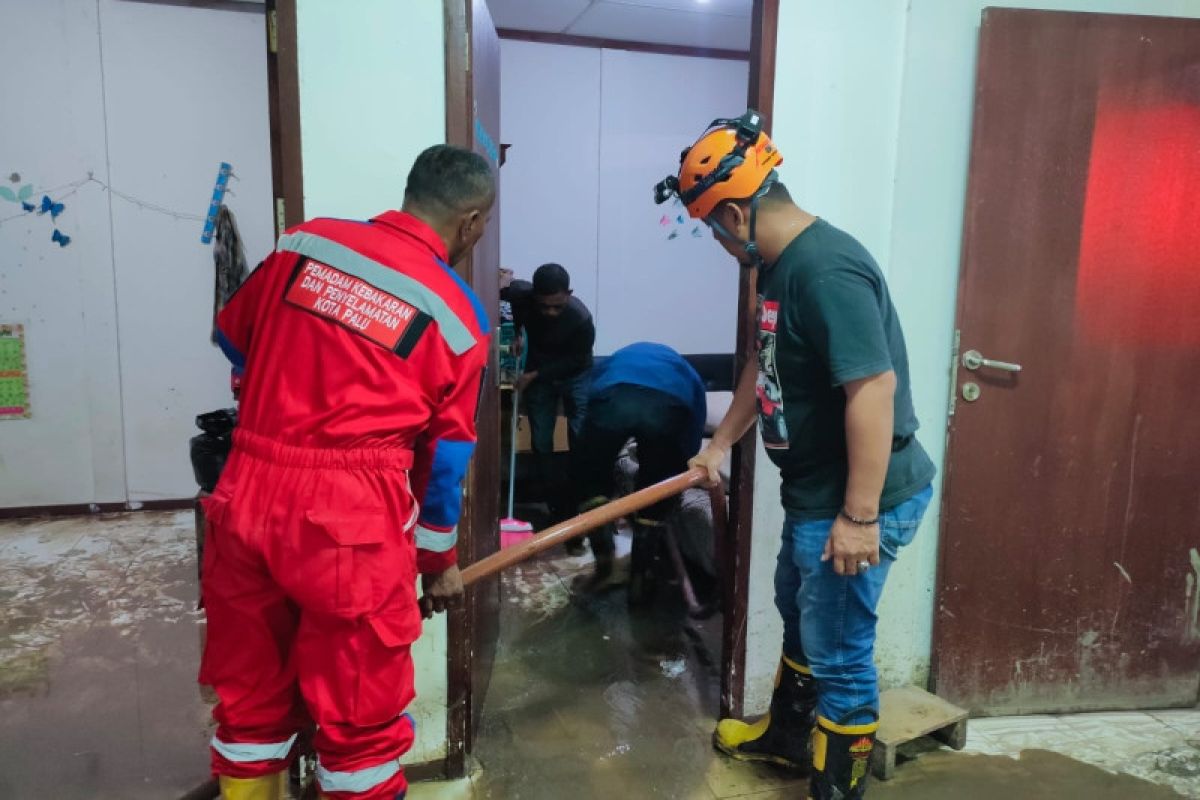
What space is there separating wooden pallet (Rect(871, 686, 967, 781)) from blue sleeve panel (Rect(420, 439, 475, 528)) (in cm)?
134

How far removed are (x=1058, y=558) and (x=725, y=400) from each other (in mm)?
2173

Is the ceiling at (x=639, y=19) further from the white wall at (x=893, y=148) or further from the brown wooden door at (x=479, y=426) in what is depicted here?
the white wall at (x=893, y=148)

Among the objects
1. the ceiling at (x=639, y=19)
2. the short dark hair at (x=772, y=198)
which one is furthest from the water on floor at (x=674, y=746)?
the ceiling at (x=639, y=19)

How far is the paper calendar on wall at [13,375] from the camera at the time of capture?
161 inches

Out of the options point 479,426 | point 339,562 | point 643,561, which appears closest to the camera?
point 339,562

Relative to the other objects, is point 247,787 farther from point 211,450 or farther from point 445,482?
point 211,450

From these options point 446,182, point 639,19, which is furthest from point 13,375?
point 639,19

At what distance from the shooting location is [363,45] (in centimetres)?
190

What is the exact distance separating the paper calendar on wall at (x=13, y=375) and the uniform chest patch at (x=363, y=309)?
11.6 ft

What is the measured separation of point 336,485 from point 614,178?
4241mm

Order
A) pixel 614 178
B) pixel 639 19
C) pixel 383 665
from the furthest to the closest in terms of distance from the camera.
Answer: pixel 614 178 < pixel 639 19 < pixel 383 665

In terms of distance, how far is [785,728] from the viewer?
2.19 m

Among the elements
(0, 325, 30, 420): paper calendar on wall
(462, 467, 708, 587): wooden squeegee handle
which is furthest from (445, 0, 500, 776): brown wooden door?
(0, 325, 30, 420): paper calendar on wall

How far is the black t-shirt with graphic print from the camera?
158cm
